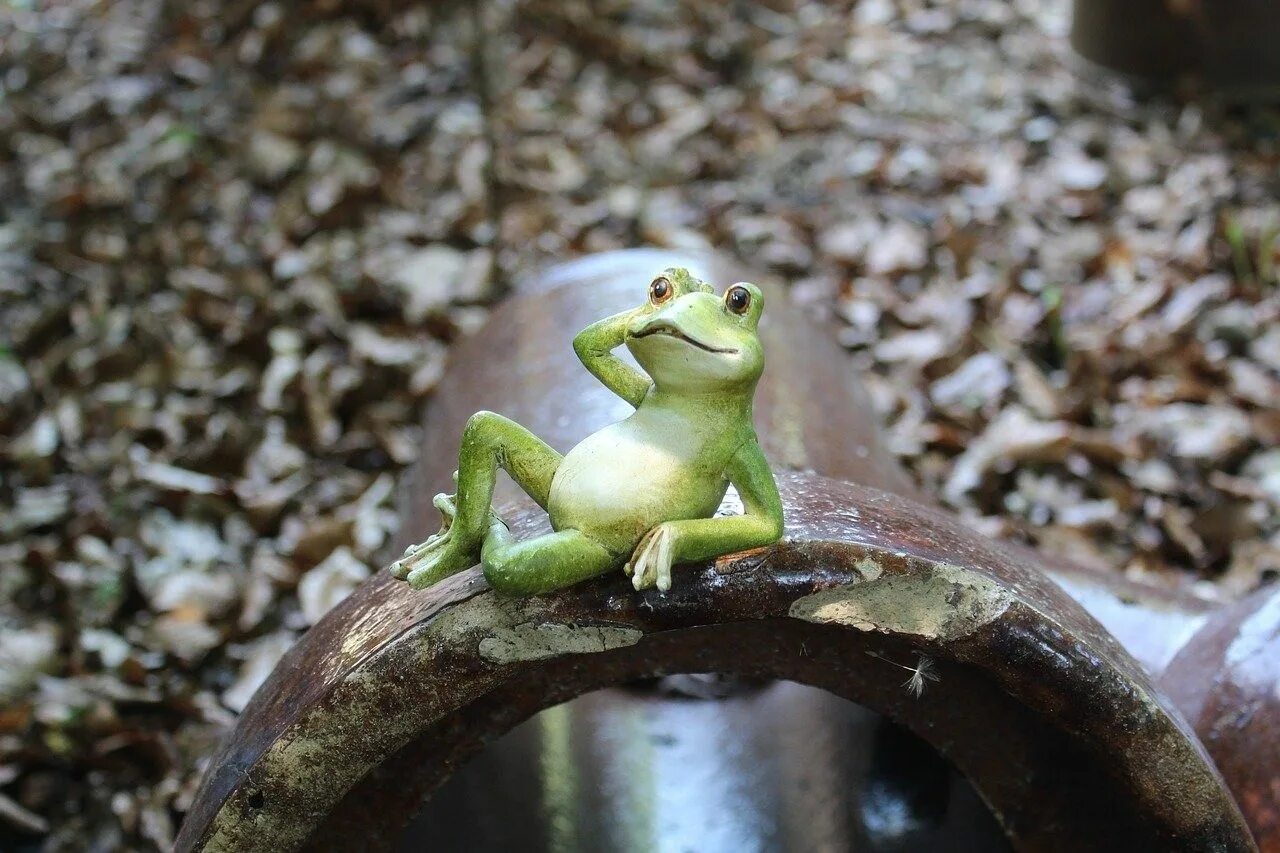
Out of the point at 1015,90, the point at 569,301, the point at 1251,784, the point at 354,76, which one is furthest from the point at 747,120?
the point at 1251,784

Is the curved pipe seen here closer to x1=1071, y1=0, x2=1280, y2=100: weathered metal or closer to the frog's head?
the frog's head

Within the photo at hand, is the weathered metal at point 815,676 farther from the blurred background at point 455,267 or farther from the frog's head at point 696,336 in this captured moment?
the blurred background at point 455,267

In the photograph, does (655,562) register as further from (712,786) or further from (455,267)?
(455,267)

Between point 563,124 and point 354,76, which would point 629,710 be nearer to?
point 563,124

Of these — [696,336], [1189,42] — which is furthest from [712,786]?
[1189,42]

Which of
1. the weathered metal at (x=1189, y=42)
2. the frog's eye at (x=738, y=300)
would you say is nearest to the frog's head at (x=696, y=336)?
the frog's eye at (x=738, y=300)

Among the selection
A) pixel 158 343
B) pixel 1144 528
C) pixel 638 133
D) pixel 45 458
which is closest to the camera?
pixel 1144 528

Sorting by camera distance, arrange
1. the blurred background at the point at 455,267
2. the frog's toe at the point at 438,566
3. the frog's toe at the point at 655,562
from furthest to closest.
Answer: the blurred background at the point at 455,267
the frog's toe at the point at 438,566
the frog's toe at the point at 655,562
